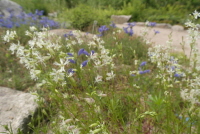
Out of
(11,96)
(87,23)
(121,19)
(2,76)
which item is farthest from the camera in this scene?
(121,19)

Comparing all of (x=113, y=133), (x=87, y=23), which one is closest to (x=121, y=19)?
(x=87, y=23)

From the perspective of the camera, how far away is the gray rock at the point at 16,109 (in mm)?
2219

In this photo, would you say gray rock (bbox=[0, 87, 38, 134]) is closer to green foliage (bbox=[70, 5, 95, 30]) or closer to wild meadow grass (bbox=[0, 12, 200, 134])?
wild meadow grass (bbox=[0, 12, 200, 134])

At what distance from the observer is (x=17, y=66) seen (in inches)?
170

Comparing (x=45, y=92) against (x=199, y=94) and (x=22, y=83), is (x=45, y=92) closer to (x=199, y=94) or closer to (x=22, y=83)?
(x=22, y=83)

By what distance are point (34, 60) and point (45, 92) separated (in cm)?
173

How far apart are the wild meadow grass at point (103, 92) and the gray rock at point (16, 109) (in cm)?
13

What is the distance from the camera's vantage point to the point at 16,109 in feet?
8.12

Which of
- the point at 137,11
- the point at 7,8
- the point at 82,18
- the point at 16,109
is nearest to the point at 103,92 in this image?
the point at 16,109

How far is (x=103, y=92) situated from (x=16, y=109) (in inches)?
49.3

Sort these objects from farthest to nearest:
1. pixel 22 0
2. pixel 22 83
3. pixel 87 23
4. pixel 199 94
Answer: pixel 22 0 → pixel 87 23 → pixel 22 83 → pixel 199 94

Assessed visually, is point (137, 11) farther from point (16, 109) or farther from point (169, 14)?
point (16, 109)

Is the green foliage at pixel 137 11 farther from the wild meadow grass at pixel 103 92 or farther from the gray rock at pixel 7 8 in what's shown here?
the wild meadow grass at pixel 103 92

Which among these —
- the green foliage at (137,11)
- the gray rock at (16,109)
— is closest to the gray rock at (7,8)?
the green foliage at (137,11)
